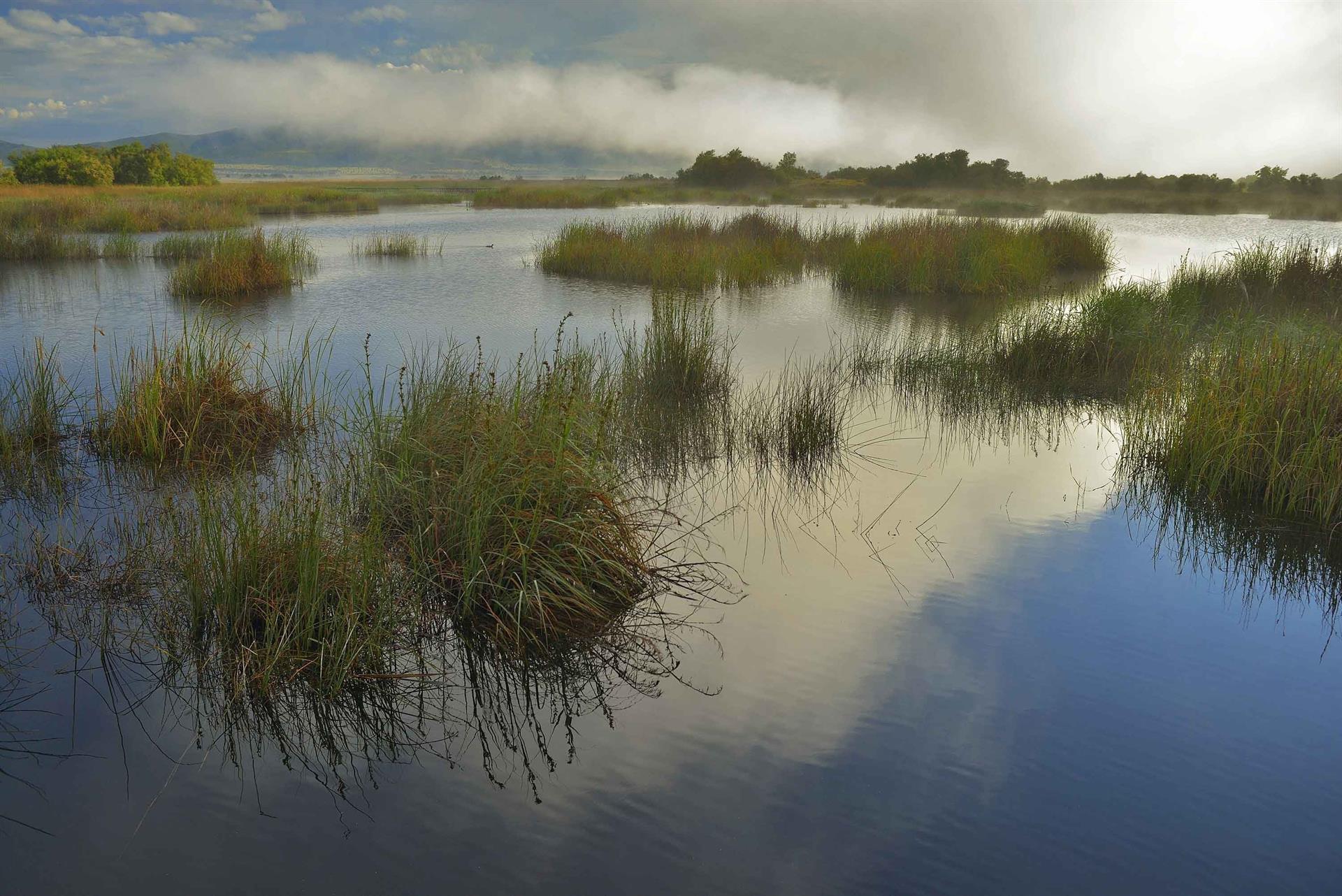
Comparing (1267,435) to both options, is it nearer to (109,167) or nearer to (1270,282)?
(1270,282)

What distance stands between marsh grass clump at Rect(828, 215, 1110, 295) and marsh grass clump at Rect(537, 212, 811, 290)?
131cm

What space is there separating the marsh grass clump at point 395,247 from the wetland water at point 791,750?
15.5 meters

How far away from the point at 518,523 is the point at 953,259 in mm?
12820

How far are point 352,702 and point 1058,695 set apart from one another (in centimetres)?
267

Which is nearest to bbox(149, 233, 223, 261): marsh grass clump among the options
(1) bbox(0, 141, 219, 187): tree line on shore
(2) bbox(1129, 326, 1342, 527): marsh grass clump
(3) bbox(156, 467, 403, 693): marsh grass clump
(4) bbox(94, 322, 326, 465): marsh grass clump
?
(4) bbox(94, 322, 326, 465): marsh grass clump

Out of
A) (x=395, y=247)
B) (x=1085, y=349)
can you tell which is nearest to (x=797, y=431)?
(x=1085, y=349)

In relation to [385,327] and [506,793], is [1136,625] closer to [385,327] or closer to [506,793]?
[506,793]

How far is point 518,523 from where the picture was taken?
385cm

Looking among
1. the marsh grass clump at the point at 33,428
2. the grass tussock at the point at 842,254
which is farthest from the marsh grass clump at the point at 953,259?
the marsh grass clump at the point at 33,428

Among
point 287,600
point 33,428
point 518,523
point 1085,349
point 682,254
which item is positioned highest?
point 682,254

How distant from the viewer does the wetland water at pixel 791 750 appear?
253 centimetres

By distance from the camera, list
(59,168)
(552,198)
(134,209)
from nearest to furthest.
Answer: (134,209) → (59,168) → (552,198)

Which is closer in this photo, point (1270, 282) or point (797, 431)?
point (797, 431)

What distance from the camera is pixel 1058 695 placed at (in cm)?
340
